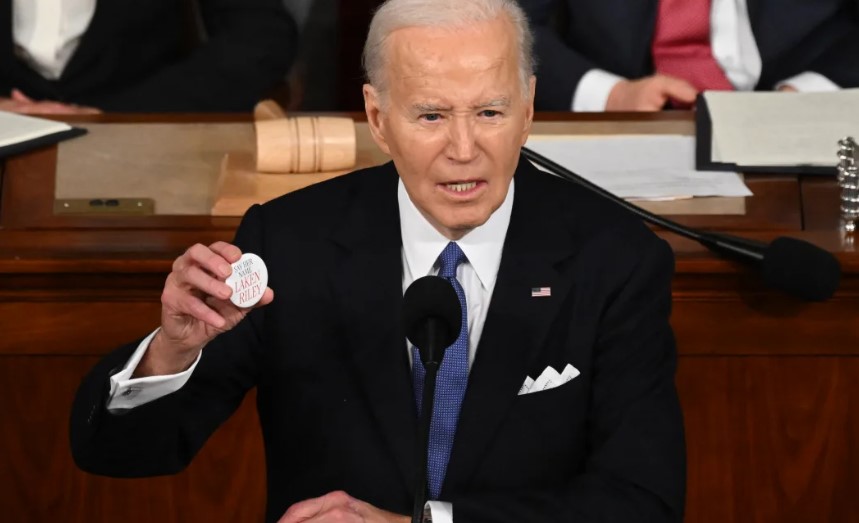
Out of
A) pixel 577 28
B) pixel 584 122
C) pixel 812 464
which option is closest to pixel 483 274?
pixel 812 464

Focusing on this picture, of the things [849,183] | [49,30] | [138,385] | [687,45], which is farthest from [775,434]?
[49,30]

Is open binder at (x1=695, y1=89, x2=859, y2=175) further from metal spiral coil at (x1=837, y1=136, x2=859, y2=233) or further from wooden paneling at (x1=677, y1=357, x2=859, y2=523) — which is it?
wooden paneling at (x1=677, y1=357, x2=859, y2=523)

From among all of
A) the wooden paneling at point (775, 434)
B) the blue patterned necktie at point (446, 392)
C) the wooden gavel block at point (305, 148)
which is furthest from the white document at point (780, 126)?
the blue patterned necktie at point (446, 392)

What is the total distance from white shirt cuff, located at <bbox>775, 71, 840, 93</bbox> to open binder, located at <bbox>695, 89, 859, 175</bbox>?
0.42m

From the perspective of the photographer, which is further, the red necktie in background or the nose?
the red necktie in background

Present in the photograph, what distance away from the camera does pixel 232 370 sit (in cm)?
175

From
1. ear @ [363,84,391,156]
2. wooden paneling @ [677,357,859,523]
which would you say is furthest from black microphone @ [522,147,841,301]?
ear @ [363,84,391,156]

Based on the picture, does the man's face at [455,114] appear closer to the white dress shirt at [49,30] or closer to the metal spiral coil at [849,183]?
the metal spiral coil at [849,183]

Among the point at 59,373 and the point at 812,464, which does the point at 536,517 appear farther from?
the point at 59,373

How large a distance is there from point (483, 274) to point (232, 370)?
32 cm

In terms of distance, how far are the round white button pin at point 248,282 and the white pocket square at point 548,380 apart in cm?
39

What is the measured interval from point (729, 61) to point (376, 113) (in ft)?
5.28

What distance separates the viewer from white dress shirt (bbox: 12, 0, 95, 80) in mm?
3164

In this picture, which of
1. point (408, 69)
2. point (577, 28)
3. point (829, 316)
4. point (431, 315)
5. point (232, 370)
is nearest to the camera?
point (431, 315)
